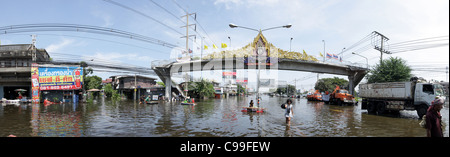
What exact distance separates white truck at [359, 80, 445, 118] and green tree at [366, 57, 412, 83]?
18.0m

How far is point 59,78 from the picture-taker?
32.4m

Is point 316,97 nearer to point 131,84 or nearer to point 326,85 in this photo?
point 326,85

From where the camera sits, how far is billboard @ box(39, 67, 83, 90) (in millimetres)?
32344

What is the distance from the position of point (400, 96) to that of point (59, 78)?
42.0 meters

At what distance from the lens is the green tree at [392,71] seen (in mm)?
33812

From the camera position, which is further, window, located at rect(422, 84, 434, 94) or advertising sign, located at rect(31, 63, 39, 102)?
advertising sign, located at rect(31, 63, 39, 102)

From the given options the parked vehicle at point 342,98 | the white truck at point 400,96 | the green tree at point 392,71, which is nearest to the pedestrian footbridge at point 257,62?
the green tree at point 392,71

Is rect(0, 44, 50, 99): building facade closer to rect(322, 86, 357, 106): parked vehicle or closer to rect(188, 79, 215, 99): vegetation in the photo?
rect(188, 79, 215, 99): vegetation

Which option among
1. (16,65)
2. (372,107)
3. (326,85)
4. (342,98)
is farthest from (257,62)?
(326,85)

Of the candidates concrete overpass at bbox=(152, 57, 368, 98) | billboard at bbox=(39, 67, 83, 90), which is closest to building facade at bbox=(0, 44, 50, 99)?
billboard at bbox=(39, 67, 83, 90)

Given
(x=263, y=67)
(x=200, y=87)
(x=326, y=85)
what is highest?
(x=263, y=67)

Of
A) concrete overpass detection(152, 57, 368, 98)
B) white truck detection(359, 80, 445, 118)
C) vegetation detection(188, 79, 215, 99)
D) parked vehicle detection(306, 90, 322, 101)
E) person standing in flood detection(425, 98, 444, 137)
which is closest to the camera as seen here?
person standing in flood detection(425, 98, 444, 137)

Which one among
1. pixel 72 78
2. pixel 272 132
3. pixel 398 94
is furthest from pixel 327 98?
pixel 72 78
